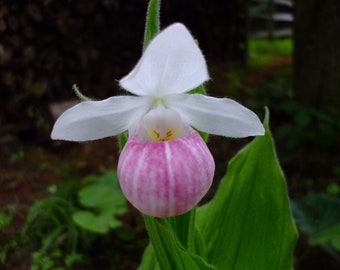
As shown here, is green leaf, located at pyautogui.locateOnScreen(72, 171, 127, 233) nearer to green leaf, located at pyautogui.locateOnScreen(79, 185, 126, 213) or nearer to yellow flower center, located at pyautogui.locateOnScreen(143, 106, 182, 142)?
green leaf, located at pyautogui.locateOnScreen(79, 185, 126, 213)

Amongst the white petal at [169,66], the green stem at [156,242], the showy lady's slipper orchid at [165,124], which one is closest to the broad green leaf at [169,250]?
the green stem at [156,242]

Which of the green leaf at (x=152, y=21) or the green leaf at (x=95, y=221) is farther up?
the green leaf at (x=152, y=21)

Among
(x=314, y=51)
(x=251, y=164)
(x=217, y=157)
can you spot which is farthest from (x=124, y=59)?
(x=251, y=164)

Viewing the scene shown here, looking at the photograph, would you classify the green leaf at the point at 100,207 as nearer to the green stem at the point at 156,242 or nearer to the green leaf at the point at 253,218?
the green leaf at the point at 253,218

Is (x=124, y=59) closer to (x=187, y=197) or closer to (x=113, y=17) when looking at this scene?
(x=113, y=17)

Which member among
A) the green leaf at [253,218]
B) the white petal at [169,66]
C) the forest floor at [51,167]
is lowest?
the forest floor at [51,167]

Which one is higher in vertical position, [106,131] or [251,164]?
[106,131]
